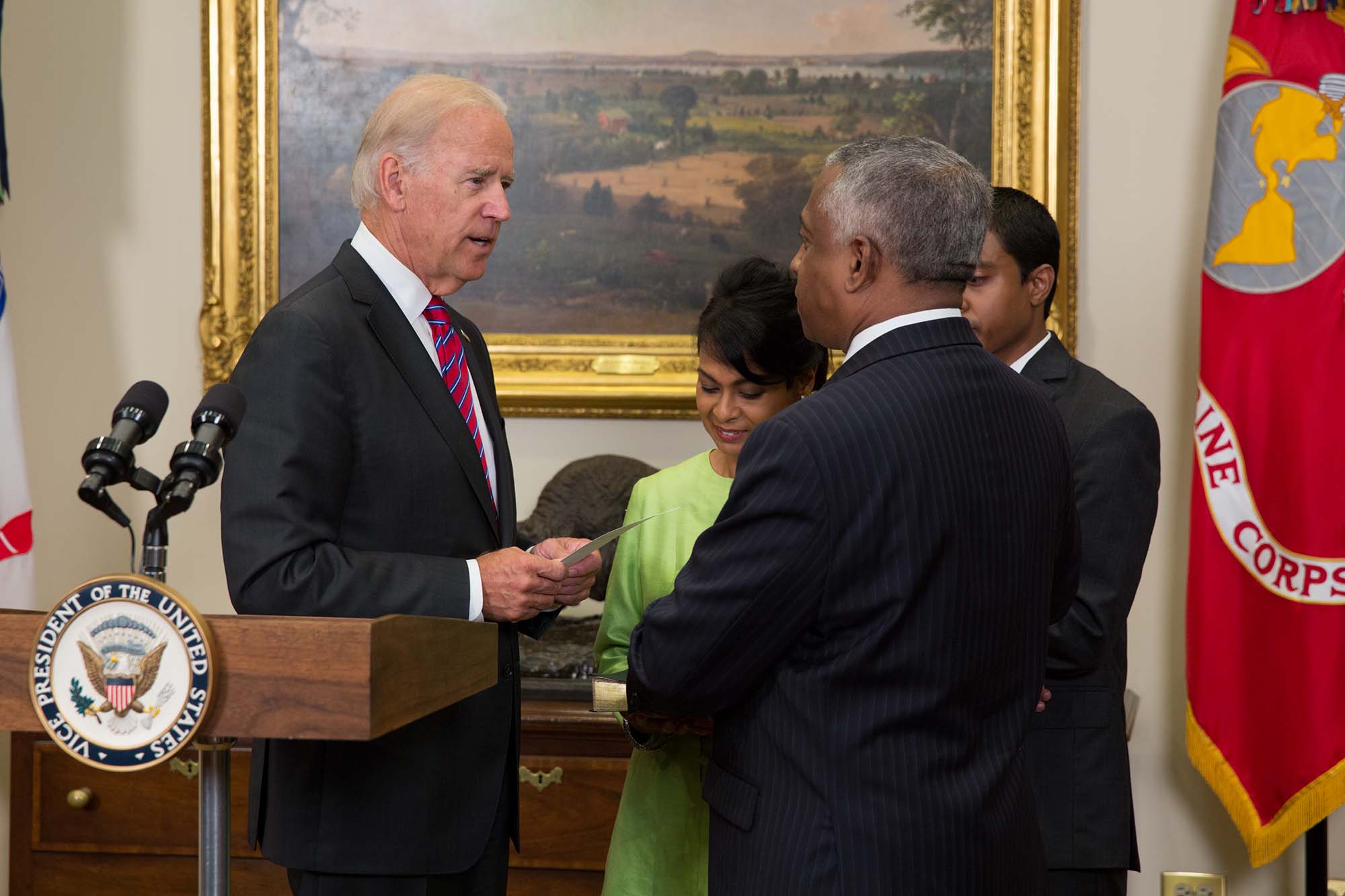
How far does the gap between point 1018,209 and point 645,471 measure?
1622 mm

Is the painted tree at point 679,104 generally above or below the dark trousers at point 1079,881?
above

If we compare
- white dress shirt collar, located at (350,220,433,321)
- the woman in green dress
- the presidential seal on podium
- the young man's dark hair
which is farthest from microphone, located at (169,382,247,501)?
the young man's dark hair

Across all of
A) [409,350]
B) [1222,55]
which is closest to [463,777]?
[409,350]

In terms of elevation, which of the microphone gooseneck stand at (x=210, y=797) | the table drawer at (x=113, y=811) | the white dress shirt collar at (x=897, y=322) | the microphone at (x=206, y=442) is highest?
the white dress shirt collar at (x=897, y=322)

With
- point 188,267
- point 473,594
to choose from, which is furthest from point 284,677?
point 188,267

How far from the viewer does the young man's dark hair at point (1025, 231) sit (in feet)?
8.11

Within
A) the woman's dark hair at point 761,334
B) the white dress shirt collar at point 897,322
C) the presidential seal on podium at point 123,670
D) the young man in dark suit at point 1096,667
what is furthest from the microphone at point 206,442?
the young man in dark suit at point 1096,667

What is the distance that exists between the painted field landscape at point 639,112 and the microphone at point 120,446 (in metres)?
2.51

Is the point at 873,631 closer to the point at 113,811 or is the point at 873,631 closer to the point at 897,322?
the point at 897,322

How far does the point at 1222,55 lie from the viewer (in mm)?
3889

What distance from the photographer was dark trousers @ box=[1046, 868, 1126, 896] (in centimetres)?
223

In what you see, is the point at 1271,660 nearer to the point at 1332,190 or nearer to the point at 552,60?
the point at 1332,190

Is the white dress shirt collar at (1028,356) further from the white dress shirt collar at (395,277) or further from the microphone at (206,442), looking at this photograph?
the microphone at (206,442)

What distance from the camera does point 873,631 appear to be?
60.4 inches
